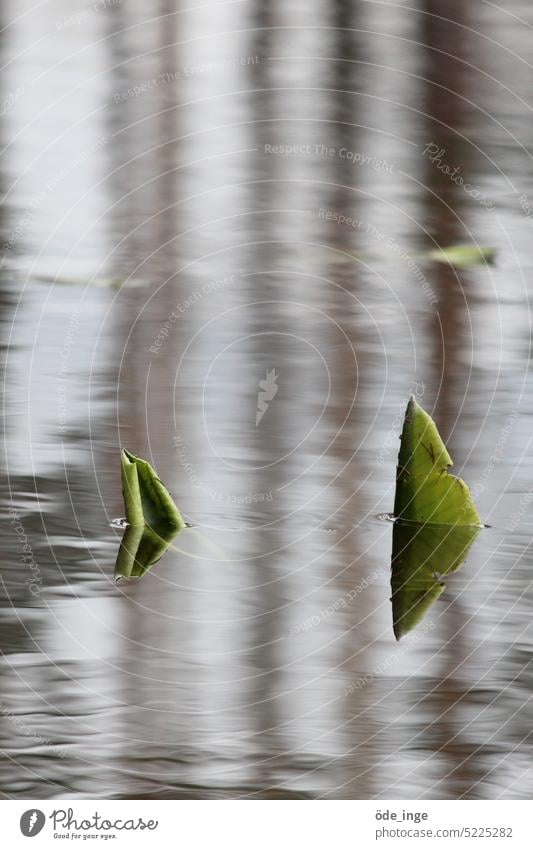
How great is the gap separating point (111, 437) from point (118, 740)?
588 mm

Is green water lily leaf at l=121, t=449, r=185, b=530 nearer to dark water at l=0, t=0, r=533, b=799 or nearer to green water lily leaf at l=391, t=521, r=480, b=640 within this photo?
dark water at l=0, t=0, r=533, b=799

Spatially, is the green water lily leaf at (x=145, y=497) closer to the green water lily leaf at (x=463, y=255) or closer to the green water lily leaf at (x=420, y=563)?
the green water lily leaf at (x=420, y=563)

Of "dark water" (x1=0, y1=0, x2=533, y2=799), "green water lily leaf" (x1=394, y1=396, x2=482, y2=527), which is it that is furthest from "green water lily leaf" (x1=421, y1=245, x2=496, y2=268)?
"green water lily leaf" (x1=394, y1=396, x2=482, y2=527)

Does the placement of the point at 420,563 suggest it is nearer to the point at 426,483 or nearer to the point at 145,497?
the point at 426,483

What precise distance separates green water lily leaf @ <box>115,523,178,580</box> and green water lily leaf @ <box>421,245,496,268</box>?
2.73 feet

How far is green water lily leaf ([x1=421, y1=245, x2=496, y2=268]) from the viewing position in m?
1.79

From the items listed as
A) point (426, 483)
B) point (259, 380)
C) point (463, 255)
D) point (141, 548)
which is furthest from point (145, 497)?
point (463, 255)

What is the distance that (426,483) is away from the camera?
1.09 meters

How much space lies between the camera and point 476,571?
100 cm

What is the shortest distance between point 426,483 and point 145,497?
22 cm

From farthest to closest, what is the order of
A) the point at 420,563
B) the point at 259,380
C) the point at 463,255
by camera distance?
1. the point at 463,255
2. the point at 259,380
3. the point at 420,563

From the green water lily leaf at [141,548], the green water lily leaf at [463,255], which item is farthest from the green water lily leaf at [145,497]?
the green water lily leaf at [463,255]

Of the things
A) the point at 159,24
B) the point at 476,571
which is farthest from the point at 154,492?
the point at 159,24

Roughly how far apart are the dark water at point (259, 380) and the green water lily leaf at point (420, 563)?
0.01m
